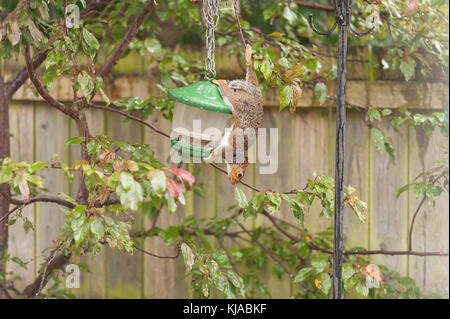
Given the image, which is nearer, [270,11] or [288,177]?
[270,11]

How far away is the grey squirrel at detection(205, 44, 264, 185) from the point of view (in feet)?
3.68

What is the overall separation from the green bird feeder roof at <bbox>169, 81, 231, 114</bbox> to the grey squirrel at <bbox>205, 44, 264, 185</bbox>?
15mm

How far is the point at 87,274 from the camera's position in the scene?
6.07ft

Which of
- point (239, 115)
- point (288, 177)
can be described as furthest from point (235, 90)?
point (288, 177)

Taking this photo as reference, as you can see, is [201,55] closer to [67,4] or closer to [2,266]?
[67,4]

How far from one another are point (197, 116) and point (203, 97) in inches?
4.0

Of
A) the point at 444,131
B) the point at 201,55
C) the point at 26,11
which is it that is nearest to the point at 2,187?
the point at 26,11

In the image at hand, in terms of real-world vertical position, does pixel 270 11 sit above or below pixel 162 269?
above

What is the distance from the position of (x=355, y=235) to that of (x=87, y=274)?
947 millimetres

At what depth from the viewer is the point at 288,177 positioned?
186cm

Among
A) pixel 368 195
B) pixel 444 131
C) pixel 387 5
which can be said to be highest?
pixel 387 5

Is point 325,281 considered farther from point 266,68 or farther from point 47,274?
point 47,274

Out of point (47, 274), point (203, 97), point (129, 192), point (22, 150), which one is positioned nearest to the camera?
point (129, 192)

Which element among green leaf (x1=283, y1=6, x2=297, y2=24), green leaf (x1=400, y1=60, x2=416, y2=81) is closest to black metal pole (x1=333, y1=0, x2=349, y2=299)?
green leaf (x1=283, y1=6, x2=297, y2=24)
